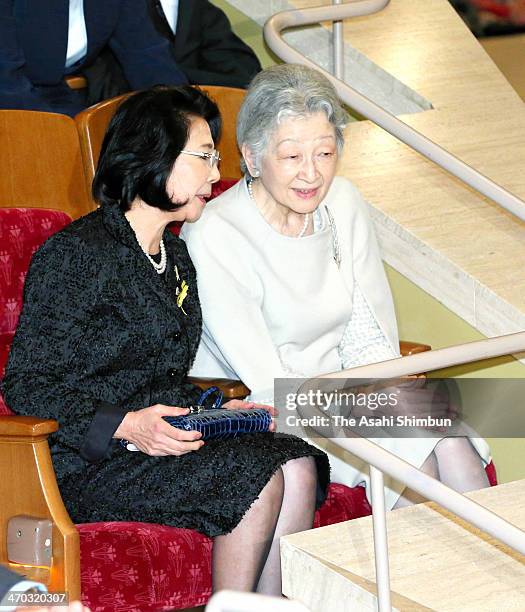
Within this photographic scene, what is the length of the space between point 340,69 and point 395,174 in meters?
0.43

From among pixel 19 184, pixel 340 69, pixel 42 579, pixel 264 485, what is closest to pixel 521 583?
pixel 264 485

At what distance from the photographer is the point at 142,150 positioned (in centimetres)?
271

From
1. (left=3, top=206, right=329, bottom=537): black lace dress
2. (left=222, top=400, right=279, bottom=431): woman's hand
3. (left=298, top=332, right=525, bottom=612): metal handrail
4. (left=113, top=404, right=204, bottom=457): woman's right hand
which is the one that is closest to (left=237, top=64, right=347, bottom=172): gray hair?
(left=3, top=206, right=329, bottom=537): black lace dress

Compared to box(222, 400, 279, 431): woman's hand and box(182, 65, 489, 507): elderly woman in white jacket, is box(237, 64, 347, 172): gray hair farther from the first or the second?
box(222, 400, 279, 431): woman's hand

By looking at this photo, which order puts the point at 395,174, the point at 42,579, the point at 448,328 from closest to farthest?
the point at 42,579, the point at 448,328, the point at 395,174

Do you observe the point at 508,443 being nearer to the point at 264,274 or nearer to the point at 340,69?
the point at 264,274

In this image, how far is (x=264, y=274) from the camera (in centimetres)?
297

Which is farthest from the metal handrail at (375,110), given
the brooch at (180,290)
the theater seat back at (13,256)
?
the theater seat back at (13,256)

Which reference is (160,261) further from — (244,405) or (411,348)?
(411,348)

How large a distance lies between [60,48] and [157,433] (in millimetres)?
1490

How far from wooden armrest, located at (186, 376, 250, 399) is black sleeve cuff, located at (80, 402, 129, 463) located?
352mm

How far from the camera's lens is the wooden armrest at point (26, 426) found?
7.95 feet

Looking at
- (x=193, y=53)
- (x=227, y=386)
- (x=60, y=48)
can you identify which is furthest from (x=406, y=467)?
(x=193, y=53)

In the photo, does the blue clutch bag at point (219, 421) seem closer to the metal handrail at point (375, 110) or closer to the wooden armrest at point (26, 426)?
the wooden armrest at point (26, 426)
